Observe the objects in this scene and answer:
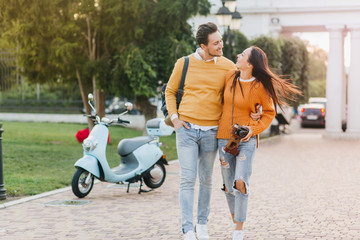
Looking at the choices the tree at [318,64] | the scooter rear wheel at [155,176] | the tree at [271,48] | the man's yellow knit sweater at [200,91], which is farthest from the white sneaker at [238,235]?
the tree at [318,64]

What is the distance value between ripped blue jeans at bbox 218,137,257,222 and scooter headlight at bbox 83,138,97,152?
130 inches

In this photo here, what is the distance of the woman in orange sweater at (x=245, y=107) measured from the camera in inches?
211

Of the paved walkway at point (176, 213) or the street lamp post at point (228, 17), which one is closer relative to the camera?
the paved walkway at point (176, 213)

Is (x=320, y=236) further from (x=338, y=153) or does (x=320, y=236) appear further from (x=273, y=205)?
(x=338, y=153)

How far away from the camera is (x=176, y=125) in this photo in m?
5.43

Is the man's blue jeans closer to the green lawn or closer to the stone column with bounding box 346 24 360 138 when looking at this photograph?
the green lawn

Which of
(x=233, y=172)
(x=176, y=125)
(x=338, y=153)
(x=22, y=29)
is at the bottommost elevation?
(x=338, y=153)

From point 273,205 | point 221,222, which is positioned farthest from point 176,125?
point 273,205

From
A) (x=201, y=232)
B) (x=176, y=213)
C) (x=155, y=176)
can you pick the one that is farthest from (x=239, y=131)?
(x=155, y=176)

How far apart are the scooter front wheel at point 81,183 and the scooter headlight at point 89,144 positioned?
12.0 inches

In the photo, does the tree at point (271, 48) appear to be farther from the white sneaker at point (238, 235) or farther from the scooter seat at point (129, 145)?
the white sneaker at point (238, 235)

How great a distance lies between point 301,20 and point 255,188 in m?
18.5

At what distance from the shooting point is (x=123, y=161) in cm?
923

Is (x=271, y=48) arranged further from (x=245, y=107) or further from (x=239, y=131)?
(x=239, y=131)
